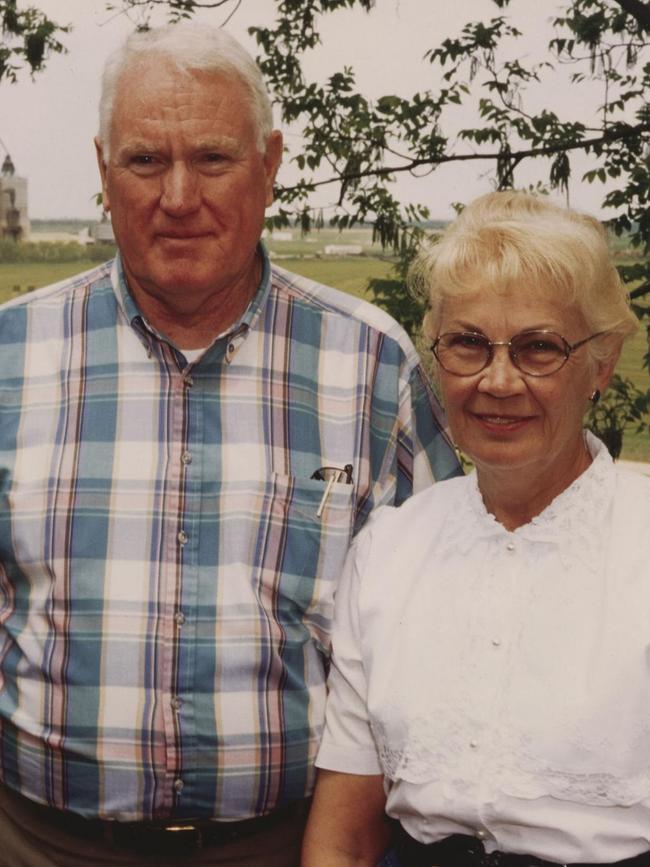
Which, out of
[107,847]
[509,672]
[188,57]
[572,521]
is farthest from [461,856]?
[188,57]

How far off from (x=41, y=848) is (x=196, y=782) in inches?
15.2

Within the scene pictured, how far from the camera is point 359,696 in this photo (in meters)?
2.00

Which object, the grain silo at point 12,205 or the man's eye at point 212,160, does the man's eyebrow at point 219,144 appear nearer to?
the man's eye at point 212,160

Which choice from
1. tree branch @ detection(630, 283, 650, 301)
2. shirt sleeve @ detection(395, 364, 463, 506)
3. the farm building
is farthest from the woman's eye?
the farm building

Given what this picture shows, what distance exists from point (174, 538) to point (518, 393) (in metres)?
0.72

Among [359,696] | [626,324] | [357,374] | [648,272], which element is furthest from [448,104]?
[359,696]

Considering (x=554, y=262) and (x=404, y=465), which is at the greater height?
(x=554, y=262)

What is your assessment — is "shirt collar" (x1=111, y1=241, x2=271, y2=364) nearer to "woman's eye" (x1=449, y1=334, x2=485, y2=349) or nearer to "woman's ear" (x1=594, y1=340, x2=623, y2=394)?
"woman's eye" (x1=449, y1=334, x2=485, y2=349)

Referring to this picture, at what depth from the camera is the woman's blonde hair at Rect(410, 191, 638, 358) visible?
6.05 feet

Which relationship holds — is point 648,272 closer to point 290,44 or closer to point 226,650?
point 290,44

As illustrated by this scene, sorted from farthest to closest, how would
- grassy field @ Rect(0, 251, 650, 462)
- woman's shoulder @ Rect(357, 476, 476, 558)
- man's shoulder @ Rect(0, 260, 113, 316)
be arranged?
grassy field @ Rect(0, 251, 650, 462) → man's shoulder @ Rect(0, 260, 113, 316) → woman's shoulder @ Rect(357, 476, 476, 558)

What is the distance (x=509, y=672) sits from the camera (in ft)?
5.96

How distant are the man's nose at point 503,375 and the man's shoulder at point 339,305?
537 mm

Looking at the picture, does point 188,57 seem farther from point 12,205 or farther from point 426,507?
point 12,205
